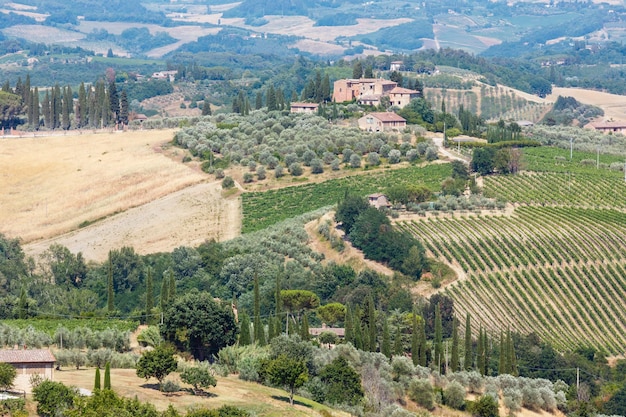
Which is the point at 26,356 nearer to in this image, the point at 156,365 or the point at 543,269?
the point at 156,365

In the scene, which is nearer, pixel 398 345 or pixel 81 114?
pixel 398 345

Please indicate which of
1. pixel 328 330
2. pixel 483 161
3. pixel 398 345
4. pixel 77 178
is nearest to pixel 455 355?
pixel 398 345

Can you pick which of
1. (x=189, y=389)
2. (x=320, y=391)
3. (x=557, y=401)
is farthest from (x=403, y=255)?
(x=189, y=389)

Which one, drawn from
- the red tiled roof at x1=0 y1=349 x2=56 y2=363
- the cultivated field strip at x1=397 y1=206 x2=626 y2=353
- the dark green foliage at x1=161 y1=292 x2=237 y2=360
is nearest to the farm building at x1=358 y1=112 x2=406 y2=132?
the cultivated field strip at x1=397 y1=206 x2=626 y2=353

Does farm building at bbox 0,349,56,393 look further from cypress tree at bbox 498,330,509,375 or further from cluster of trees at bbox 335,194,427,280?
cluster of trees at bbox 335,194,427,280

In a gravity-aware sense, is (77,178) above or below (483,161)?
below

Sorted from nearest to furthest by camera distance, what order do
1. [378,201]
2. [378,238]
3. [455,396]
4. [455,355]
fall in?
[455,396]
[455,355]
[378,238]
[378,201]

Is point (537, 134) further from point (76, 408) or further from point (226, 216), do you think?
point (76, 408)
